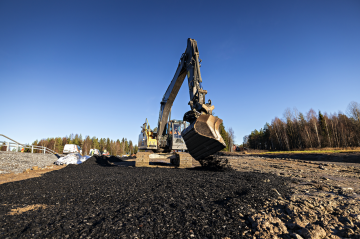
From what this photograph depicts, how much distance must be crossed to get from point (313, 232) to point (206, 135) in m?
3.03

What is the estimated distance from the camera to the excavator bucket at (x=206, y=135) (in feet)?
15.7

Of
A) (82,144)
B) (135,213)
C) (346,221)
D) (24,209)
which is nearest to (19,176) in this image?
(24,209)

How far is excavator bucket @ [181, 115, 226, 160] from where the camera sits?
4.79m

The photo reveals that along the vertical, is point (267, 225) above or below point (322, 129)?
below

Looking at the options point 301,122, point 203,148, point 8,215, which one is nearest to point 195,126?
point 203,148

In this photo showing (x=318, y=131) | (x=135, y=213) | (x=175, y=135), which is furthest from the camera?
(x=318, y=131)

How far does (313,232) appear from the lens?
6.58 ft

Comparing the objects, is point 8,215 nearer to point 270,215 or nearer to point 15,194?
point 15,194

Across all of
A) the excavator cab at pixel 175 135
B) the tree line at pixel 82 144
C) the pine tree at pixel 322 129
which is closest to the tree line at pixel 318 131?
the pine tree at pixel 322 129

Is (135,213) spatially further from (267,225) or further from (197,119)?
(197,119)

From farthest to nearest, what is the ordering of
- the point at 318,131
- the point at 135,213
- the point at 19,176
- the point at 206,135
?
the point at 318,131 < the point at 19,176 < the point at 206,135 < the point at 135,213

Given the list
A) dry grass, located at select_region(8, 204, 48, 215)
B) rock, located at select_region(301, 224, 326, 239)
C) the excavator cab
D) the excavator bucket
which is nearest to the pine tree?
the excavator cab

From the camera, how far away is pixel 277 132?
43844 mm

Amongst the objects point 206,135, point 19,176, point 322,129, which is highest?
point 322,129
